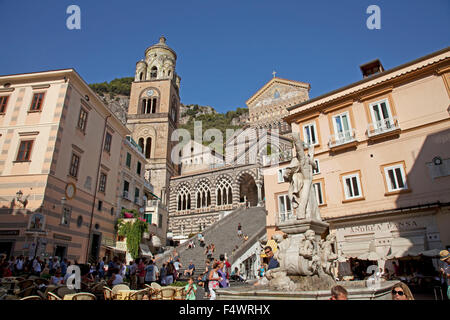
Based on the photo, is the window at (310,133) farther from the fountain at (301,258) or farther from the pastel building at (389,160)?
the fountain at (301,258)

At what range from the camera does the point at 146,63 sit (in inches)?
2096

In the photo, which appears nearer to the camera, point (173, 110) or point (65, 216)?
point (65, 216)

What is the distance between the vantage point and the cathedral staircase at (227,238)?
61.9ft

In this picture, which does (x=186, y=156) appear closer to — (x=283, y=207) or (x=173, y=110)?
(x=173, y=110)

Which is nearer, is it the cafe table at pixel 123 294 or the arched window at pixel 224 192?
the cafe table at pixel 123 294

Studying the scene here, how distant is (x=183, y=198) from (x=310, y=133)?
93.6 feet

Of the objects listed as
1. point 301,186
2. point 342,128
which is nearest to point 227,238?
point 342,128

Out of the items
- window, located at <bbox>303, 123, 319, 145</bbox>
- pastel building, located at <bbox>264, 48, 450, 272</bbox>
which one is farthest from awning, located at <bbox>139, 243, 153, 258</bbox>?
window, located at <bbox>303, 123, 319, 145</bbox>

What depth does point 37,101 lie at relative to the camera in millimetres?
16781

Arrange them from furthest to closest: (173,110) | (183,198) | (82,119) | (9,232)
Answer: (173,110) → (183,198) → (82,119) → (9,232)

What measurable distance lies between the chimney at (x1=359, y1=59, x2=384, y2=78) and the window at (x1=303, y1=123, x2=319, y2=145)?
18.6ft

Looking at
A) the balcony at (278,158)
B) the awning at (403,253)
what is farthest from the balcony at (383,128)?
the awning at (403,253)

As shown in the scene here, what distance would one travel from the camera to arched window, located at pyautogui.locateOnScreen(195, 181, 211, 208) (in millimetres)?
42000

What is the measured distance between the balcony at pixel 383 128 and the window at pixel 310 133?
3396mm
